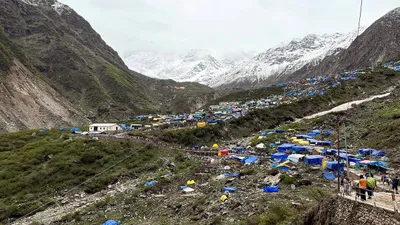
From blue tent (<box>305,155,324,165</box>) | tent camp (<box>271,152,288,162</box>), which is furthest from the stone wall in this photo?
tent camp (<box>271,152,288,162</box>)

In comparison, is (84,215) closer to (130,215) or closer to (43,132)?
(130,215)

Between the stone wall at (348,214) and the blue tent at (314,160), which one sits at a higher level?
the stone wall at (348,214)

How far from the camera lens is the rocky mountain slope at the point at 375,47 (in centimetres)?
14438

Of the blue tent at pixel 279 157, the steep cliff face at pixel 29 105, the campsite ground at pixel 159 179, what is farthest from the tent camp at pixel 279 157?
the steep cliff face at pixel 29 105

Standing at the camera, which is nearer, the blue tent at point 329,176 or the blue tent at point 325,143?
the blue tent at point 329,176

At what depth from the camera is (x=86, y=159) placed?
45656mm

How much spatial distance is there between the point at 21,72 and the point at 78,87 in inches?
1483

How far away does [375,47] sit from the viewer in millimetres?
155375

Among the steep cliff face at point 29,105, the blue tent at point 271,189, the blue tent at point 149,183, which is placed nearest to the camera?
the blue tent at point 271,189

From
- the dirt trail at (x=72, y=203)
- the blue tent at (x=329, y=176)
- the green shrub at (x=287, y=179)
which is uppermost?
the blue tent at (x=329, y=176)

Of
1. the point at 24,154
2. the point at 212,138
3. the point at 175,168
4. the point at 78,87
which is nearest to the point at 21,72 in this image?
the point at 78,87

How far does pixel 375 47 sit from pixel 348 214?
564ft

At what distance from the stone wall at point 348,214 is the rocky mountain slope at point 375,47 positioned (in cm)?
14399

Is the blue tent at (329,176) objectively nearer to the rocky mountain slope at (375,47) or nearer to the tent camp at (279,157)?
the tent camp at (279,157)
